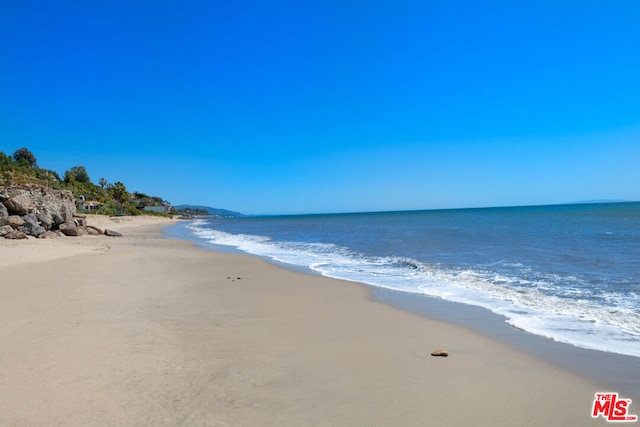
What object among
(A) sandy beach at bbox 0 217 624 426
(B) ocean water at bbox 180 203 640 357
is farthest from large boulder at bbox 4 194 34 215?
(A) sandy beach at bbox 0 217 624 426

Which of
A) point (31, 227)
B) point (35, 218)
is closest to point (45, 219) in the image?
point (35, 218)

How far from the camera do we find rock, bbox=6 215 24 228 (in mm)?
23750

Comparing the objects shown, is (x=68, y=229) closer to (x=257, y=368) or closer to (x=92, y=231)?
(x=92, y=231)

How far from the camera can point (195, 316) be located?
741 centimetres

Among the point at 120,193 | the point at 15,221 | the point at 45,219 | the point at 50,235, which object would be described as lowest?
the point at 50,235

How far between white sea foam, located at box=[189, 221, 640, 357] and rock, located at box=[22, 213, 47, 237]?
63.7 ft

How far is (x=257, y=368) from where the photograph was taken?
4836 millimetres

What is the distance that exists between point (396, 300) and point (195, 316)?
463cm

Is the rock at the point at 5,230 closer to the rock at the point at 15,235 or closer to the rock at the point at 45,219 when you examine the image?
the rock at the point at 15,235

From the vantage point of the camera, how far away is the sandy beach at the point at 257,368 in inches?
145

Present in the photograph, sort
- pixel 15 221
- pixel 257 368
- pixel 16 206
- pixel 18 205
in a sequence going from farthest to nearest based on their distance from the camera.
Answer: pixel 18 205, pixel 16 206, pixel 15 221, pixel 257 368

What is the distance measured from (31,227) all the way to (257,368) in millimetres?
26282

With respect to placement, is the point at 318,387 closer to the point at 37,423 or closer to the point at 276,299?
the point at 37,423

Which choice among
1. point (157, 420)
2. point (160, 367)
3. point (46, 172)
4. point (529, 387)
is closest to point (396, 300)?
point (529, 387)
